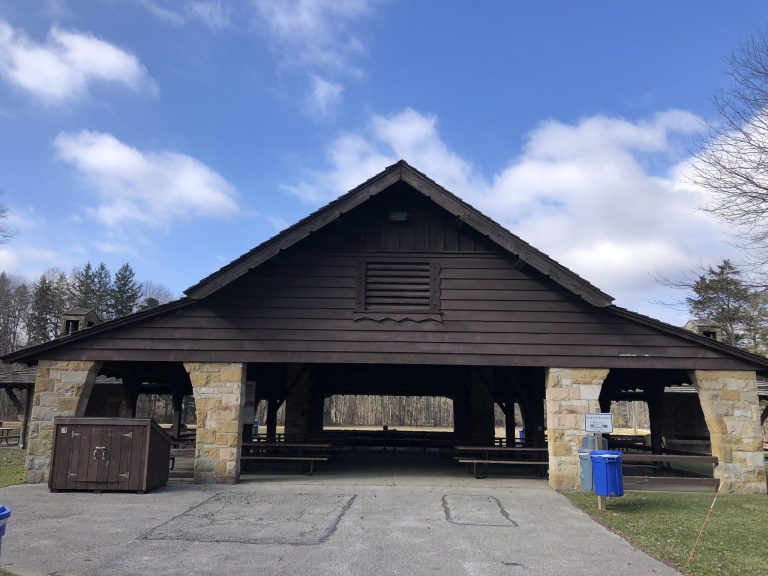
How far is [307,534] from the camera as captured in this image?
7.13 meters

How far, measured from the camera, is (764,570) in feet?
19.2

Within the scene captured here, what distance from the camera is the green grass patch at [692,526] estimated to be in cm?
613

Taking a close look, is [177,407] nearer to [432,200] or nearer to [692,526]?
[432,200]

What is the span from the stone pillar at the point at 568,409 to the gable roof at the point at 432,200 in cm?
154

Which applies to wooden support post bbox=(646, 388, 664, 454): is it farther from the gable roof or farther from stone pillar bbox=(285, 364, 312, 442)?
stone pillar bbox=(285, 364, 312, 442)

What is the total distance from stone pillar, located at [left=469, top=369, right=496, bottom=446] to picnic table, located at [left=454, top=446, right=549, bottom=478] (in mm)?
2978

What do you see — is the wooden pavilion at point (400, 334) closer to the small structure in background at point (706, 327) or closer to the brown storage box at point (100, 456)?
the brown storage box at point (100, 456)

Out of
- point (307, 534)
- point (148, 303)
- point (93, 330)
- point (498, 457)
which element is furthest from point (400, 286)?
point (148, 303)

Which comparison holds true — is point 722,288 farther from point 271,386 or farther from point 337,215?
point 337,215

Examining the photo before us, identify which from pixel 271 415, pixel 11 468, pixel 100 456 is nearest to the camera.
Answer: pixel 100 456

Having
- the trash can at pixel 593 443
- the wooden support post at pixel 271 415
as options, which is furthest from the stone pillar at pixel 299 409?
the trash can at pixel 593 443

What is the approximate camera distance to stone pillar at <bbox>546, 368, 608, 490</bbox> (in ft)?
37.1

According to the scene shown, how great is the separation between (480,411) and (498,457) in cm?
333

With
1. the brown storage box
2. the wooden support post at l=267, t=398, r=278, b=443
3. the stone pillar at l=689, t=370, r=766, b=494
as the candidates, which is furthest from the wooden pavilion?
the wooden support post at l=267, t=398, r=278, b=443
